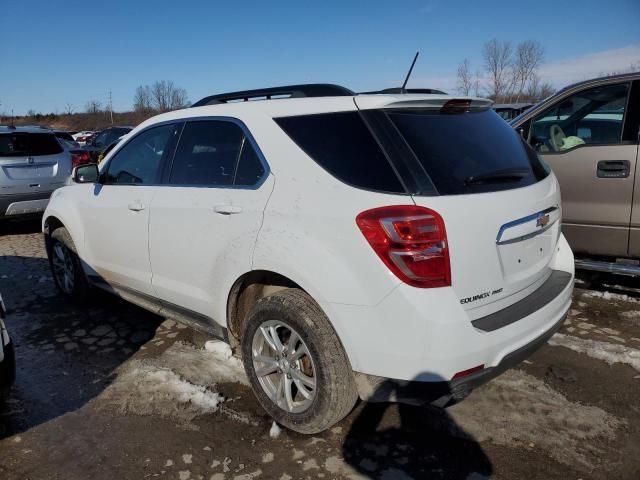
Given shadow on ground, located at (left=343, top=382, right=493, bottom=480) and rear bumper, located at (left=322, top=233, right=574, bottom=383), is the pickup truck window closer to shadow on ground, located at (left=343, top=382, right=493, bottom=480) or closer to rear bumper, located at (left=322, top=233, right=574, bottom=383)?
rear bumper, located at (left=322, top=233, right=574, bottom=383)

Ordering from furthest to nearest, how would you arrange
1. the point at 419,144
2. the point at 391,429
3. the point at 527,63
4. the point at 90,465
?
the point at 527,63, the point at 391,429, the point at 90,465, the point at 419,144

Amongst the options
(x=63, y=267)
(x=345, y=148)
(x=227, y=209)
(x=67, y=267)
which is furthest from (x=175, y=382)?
(x=63, y=267)

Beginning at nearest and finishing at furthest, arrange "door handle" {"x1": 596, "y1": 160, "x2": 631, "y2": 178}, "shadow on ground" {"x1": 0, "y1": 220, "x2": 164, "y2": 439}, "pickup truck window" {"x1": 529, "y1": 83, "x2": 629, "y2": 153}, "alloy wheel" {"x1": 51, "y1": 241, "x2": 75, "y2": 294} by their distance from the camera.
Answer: "shadow on ground" {"x1": 0, "y1": 220, "x2": 164, "y2": 439}, "door handle" {"x1": 596, "y1": 160, "x2": 631, "y2": 178}, "pickup truck window" {"x1": 529, "y1": 83, "x2": 629, "y2": 153}, "alloy wheel" {"x1": 51, "y1": 241, "x2": 75, "y2": 294}

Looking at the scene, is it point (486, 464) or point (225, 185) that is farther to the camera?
point (225, 185)

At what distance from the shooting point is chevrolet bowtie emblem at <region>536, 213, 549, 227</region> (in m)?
2.61

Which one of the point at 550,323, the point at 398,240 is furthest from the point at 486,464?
the point at 398,240

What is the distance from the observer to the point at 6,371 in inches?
109

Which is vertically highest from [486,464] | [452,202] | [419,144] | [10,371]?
[419,144]

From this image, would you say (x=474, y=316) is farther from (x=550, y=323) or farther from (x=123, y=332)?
(x=123, y=332)

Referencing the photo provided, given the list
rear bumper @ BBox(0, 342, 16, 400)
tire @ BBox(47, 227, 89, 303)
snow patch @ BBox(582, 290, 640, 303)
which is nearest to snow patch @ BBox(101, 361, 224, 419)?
rear bumper @ BBox(0, 342, 16, 400)

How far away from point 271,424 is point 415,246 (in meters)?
1.43

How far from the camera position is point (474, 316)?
7.33 ft

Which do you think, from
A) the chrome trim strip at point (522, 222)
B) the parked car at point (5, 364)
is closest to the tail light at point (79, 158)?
the parked car at point (5, 364)

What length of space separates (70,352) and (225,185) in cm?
202
